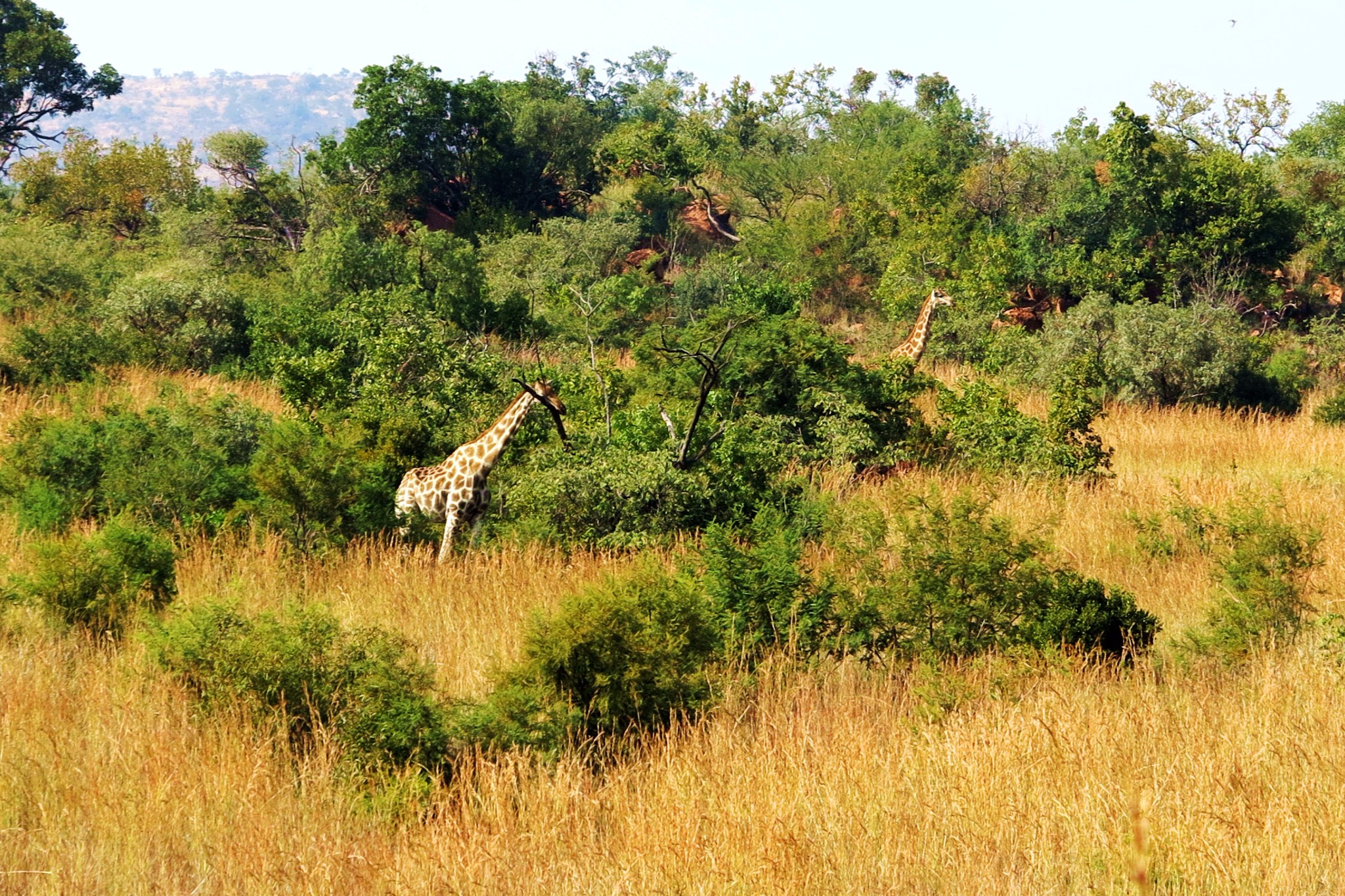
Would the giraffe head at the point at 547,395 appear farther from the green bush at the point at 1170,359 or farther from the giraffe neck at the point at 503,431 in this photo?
the green bush at the point at 1170,359

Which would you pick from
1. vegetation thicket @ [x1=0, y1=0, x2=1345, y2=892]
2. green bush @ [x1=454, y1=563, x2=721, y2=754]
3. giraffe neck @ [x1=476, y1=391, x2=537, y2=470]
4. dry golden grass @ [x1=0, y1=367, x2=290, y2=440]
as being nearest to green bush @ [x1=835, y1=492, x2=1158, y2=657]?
vegetation thicket @ [x1=0, y1=0, x2=1345, y2=892]

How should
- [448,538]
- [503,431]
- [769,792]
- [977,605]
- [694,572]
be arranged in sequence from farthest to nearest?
[503,431] → [448,538] → [694,572] → [977,605] → [769,792]

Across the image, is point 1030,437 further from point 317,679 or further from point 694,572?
point 317,679

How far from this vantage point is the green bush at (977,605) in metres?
7.45

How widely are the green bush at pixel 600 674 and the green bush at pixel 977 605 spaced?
4.33 feet

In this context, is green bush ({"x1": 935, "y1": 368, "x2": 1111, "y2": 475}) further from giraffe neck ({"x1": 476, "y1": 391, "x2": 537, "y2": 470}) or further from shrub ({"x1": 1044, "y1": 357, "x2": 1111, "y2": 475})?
giraffe neck ({"x1": 476, "y1": 391, "x2": 537, "y2": 470})

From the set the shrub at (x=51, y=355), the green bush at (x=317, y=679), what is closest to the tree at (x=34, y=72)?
the shrub at (x=51, y=355)

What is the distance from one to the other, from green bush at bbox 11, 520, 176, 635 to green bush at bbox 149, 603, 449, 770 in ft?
4.18

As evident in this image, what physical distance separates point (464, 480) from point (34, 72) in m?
36.7

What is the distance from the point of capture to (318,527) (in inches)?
385

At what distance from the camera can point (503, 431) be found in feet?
34.9

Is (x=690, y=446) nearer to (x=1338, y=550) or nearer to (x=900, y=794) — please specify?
(x=1338, y=550)

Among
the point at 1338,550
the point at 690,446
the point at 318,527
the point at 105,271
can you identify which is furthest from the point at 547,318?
the point at 1338,550

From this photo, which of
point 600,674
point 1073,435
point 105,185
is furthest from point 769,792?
point 105,185
